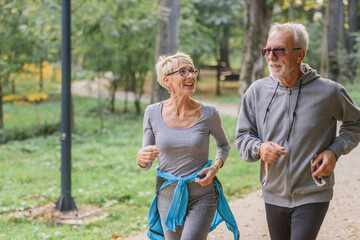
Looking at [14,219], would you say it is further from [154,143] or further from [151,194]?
[154,143]

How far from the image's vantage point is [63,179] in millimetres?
6766

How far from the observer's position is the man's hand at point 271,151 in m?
2.89

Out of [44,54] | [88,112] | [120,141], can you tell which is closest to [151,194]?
[120,141]

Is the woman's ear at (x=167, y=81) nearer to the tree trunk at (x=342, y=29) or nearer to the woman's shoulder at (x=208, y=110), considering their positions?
the woman's shoulder at (x=208, y=110)

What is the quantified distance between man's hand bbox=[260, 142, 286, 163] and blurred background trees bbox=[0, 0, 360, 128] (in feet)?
24.4

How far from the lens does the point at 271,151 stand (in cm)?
291

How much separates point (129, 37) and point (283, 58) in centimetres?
1523

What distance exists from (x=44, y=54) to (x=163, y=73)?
43.3 ft

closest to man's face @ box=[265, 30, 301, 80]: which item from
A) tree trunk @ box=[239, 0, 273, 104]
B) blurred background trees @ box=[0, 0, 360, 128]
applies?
blurred background trees @ box=[0, 0, 360, 128]

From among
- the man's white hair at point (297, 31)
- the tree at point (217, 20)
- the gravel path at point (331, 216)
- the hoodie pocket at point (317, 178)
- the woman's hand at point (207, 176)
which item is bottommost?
the gravel path at point (331, 216)

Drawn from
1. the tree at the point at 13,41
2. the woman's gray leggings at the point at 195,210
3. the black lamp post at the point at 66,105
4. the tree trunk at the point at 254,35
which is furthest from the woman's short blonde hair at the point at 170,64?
the tree at the point at 13,41

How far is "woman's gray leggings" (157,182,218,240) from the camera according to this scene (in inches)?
127

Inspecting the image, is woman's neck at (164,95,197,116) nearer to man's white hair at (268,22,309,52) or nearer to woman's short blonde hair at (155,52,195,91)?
woman's short blonde hair at (155,52,195,91)

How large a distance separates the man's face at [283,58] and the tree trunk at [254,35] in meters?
7.24
